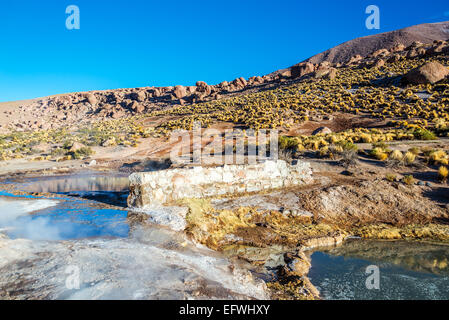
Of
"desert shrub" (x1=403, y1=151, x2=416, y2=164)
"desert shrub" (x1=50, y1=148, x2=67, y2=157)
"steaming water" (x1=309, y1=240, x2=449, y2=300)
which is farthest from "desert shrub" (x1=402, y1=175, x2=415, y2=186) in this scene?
"desert shrub" (x1=50, y1=148, x2=67, y2=157)

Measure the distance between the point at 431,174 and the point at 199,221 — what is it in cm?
1072

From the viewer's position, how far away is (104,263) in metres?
4.04

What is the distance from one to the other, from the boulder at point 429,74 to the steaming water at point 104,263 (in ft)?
133

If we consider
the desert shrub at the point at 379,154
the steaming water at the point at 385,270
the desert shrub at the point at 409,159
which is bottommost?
the steaming water at the point at 385,270

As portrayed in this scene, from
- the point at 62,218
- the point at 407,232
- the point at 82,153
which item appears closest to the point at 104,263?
the point at 62,218

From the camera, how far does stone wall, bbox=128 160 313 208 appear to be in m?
7.82

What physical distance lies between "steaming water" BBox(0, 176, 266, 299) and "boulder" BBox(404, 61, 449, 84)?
133 feet

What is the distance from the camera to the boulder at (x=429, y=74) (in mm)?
33031

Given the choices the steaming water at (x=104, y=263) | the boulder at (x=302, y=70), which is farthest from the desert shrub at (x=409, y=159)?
the boulder at (x=302, y=70)

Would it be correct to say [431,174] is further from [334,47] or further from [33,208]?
[334,47]

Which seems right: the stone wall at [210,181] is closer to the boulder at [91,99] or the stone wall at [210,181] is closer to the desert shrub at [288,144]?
the desert shrub at [288,144]

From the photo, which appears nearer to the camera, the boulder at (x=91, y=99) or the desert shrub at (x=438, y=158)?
the desert shrub at (x=438, y=158)

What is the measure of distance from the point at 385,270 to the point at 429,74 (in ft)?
128

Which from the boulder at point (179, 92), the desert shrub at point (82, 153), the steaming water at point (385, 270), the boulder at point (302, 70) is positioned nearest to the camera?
the steaming water at point (385, 270)
